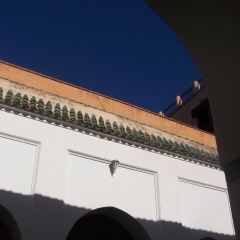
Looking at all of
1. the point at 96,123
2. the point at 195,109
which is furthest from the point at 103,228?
the point at 195,109

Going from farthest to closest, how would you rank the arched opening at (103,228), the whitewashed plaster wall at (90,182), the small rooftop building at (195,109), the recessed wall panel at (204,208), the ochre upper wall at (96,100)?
the small rooftop building at (195,109), the ochre upper wall at (96,100), the recessed wall panel at (204,208), the arched opening at (103,228), the whitewashed plaster wall at (90,182)

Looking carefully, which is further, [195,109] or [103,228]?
[195,109]

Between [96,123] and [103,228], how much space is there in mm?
2659

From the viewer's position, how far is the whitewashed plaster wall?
20.6 ft

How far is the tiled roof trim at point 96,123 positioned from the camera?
22.7ft

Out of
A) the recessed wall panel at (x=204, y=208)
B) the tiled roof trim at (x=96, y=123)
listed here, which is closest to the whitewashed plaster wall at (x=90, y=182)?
the recessed wall panel at (x=204, y=208)

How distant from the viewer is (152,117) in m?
10.4

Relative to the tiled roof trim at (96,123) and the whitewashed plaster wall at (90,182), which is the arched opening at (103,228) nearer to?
the whitewashed plaster wall at (90,182)

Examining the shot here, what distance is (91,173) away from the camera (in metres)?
7.17

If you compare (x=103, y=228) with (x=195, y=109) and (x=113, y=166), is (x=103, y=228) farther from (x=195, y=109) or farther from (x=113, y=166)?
(x=195, y=109)

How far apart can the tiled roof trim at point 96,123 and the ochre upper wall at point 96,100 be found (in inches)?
45.9

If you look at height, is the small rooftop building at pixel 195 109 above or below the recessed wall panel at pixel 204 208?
above

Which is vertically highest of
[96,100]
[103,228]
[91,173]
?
[96,100]

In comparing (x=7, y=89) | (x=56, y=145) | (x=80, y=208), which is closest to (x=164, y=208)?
(x=80, y=208)
